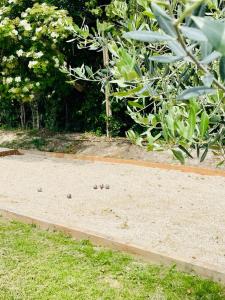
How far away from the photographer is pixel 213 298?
394cm

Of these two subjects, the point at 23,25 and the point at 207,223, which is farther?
the point at 23,25

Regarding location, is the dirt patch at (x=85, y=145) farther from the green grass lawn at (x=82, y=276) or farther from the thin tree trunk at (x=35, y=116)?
the green grass lawn at (x=82, y=276)

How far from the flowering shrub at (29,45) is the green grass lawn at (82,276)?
7.49 meters

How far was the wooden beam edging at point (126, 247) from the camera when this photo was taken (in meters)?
4.37

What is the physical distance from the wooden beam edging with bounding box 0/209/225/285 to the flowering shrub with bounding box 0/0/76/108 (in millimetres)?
6420

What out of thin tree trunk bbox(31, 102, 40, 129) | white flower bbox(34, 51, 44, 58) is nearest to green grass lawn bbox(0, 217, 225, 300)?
white flower bbox(34, 51, 44, 58)

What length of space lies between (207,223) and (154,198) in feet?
5.66

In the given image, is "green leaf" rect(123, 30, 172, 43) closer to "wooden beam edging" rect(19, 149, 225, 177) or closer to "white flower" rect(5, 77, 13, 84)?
"wooden beam edging" rect(19, 149, 225, 177)

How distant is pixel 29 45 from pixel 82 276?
9.56 meters

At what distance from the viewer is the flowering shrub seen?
1171cm

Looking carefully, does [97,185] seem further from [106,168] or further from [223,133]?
[223,133]

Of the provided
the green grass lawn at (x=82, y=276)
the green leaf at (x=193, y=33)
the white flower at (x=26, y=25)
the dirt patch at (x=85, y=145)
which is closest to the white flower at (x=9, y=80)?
the white flower at (x=26, y=25)

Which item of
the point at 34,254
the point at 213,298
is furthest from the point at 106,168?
the point at 213,298

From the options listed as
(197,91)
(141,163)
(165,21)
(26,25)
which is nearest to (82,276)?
(197,91)
